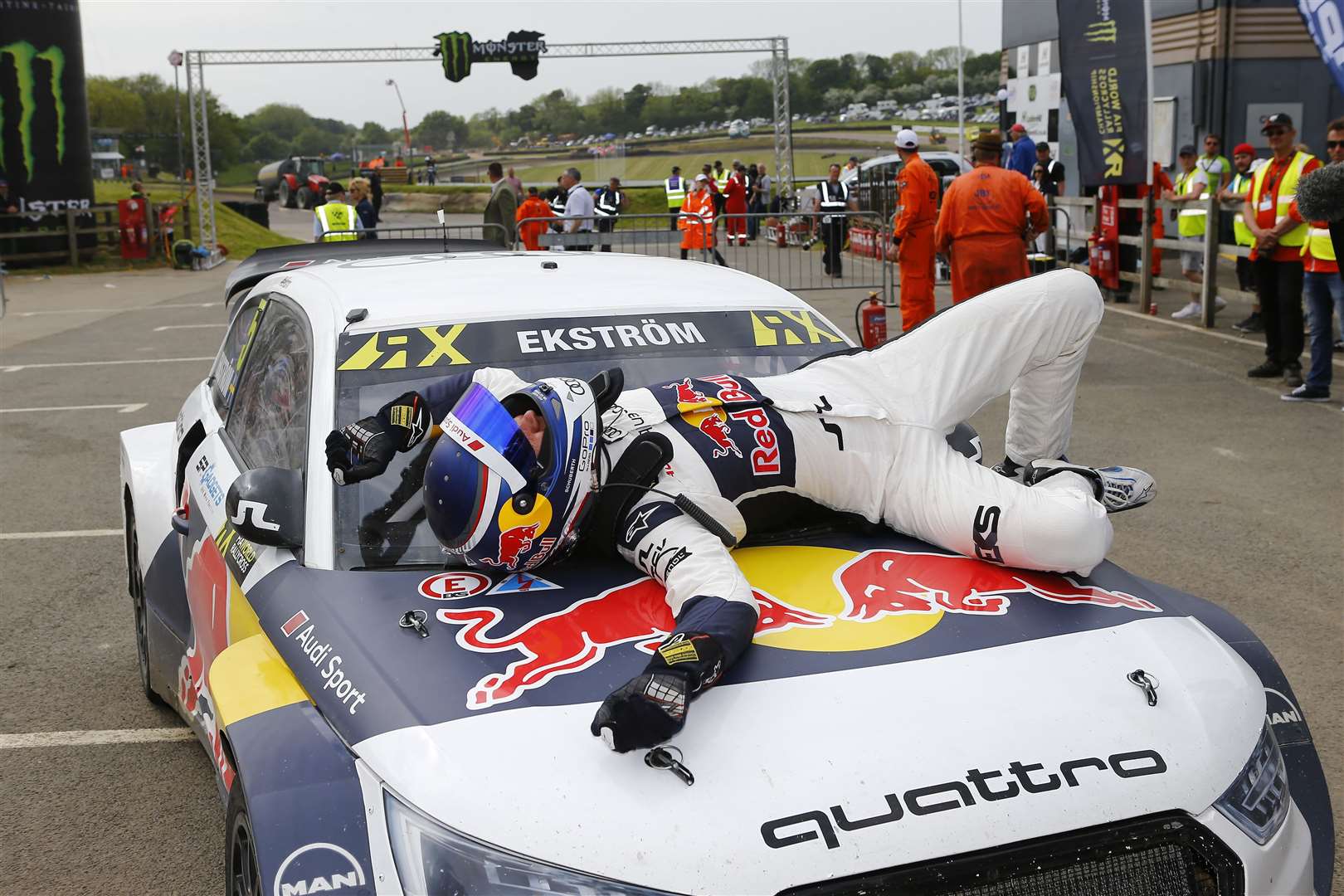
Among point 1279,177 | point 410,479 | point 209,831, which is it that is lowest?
point 209,831

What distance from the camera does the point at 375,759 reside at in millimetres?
2338

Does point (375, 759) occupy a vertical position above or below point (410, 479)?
below

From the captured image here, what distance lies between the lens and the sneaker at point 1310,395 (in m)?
9.53

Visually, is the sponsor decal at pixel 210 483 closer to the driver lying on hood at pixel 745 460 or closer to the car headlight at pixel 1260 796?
the driver lying on hood at pixel 745 460

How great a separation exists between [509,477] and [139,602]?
244 centimetres

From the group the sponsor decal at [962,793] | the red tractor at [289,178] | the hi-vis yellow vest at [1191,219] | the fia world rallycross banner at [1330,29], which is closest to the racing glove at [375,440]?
the sponsor decal at [962,793]

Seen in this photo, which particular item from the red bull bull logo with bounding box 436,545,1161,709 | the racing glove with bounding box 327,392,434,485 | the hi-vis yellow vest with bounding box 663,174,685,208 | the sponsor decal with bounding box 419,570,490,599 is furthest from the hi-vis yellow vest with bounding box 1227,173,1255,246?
the hi-vis yellow vest with bounding box 663,174,685,208

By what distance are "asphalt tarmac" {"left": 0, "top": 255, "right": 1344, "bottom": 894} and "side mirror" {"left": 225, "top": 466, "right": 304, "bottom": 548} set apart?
1086 mm

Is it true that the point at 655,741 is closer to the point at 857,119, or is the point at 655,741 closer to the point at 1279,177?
the point at 1279,177

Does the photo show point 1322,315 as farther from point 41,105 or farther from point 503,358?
point 41,105

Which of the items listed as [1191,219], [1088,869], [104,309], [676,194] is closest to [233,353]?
[1088,869]

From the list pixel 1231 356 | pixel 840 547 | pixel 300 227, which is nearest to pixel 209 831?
pixel 840 547

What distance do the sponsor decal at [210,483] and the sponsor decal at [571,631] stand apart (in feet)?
3.78

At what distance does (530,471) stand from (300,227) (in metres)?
38.5
